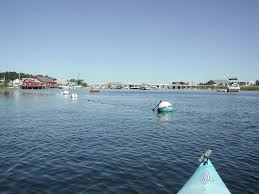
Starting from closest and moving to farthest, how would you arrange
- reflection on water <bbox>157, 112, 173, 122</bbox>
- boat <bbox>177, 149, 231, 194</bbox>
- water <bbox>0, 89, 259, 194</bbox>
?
boat <bbox>177, 149, 231, 194</bbox>, water <bbox>0, 89, 259, 194</bbox>, reflection on water <bbox>157, 112, 173, 122</bbox>

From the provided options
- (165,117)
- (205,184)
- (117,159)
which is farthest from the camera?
(165,117)

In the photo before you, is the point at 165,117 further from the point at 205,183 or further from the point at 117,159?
the point at 205,183

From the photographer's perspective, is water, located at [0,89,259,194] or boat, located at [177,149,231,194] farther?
water, located at [0,89,259,194]

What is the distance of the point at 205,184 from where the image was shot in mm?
9719

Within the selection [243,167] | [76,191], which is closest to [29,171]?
[76,191]

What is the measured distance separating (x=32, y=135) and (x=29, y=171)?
12101 mm

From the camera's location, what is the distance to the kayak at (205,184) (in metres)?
9.63

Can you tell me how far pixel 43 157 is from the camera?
19.5 meters

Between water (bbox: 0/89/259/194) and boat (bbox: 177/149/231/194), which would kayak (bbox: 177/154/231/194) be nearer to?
boat (bbox: 177/149/231/194)

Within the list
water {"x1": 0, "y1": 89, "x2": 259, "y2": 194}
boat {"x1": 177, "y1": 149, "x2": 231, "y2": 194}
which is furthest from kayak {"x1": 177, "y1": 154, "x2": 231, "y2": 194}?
water {"x1": 0, "y1": 89, "x2": 259, "y2": 194}

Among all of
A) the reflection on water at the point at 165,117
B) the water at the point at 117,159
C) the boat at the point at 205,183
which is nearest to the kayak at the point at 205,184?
the boat at the point at 205,183

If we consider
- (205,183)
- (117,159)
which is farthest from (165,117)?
(205,183)

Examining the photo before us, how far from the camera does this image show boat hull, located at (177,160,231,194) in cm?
963

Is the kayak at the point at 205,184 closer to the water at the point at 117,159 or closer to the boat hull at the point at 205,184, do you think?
the boat hull at the point at 205,184
